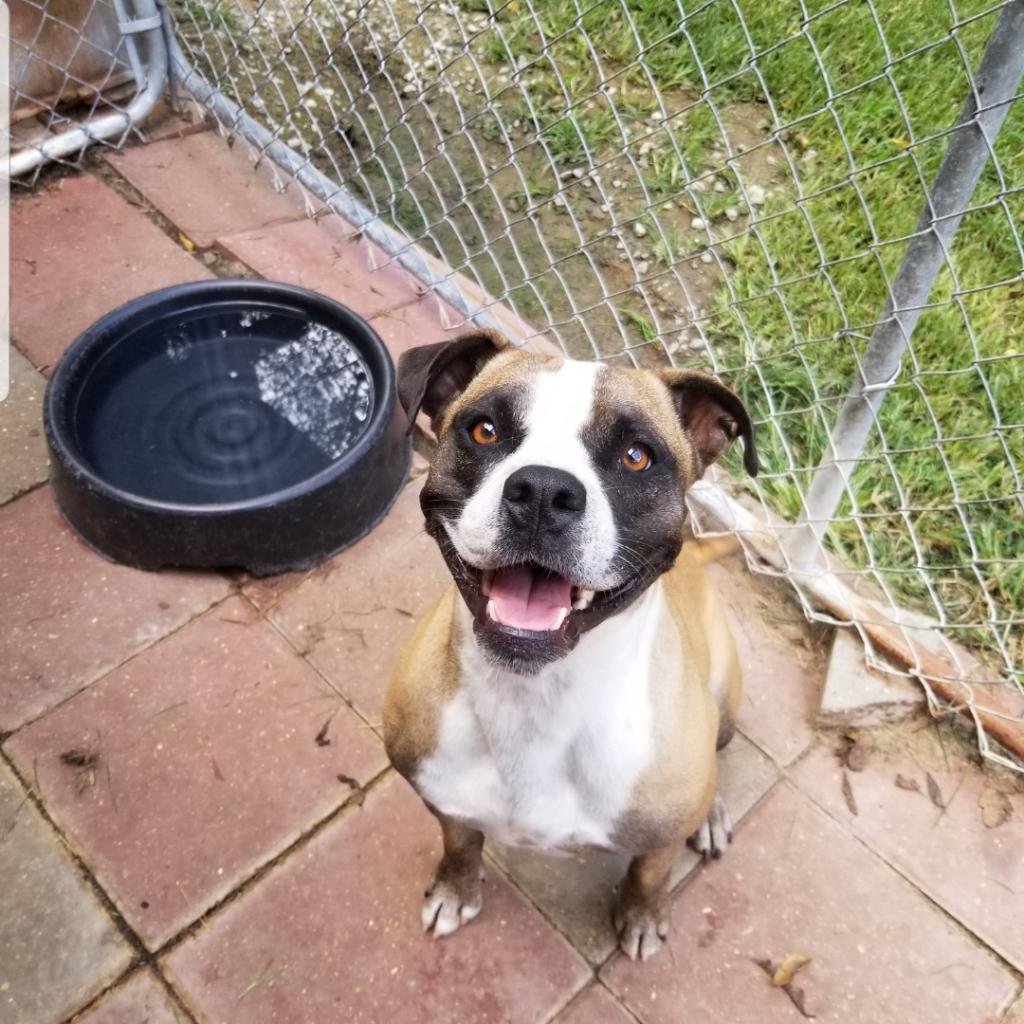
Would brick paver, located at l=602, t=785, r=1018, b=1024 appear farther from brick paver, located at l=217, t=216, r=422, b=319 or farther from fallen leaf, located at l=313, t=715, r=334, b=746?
brick paver, located at l=217, t=216, r=422, b=319

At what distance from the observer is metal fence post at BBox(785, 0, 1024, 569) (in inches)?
79.7

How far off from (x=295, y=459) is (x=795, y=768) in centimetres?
183

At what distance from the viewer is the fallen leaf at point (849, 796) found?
269cm

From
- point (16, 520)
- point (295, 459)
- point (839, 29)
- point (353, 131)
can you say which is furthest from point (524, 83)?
point (16, 520)

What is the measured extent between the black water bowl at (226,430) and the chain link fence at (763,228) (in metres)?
0.67

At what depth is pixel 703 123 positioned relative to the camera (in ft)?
14.9

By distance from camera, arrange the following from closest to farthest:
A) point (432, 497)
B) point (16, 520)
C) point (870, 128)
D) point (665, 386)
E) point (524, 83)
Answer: point (432, 497) → point (665, 386) → point (16, 520) → point (870, 128) → point (524, 83)

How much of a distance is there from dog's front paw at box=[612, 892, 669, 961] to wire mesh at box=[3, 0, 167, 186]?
3757 mm

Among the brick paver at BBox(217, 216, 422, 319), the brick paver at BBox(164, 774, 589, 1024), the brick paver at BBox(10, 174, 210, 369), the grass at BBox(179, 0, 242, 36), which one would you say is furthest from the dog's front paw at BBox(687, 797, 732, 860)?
the grass at BBox(179, 0, 242, 36)

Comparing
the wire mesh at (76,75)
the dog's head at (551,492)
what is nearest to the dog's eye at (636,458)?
the dog's head at (551,492)

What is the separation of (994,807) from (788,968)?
2.53ft

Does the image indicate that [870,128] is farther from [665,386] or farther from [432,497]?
[432,497]

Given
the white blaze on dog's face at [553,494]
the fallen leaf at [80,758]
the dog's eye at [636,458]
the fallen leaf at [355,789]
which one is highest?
the white blaze on dog's face at [553,494]

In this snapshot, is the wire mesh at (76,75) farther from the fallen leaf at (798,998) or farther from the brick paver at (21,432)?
the fallen leaf at (798,998)
